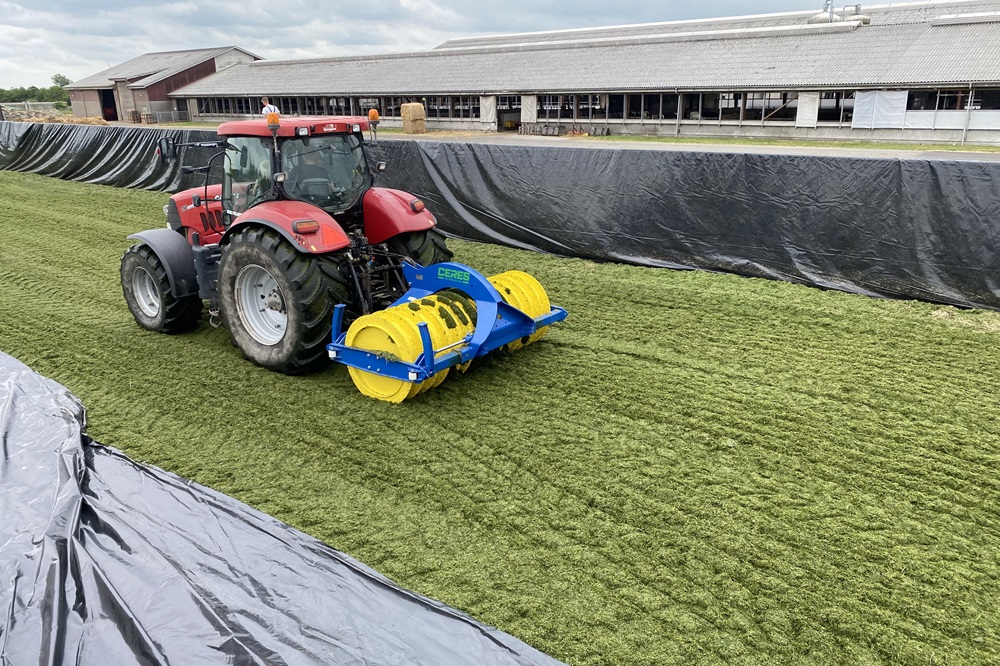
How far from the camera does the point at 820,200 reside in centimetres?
750

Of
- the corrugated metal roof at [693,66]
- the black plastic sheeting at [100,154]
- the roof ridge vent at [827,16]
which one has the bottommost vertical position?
the black plastic sheeting at [100,154]

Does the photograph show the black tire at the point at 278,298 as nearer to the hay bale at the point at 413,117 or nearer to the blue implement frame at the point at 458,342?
the blue implement frame at the point at 458,342

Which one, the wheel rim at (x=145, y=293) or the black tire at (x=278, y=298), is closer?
the black tire at (x=278, y=298)

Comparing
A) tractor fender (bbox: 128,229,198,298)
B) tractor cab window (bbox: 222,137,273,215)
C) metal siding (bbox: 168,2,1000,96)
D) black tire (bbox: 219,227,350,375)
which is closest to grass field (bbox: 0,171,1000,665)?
black tire (bbox: 219,227,350,375)

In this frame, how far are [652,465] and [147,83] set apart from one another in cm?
4310

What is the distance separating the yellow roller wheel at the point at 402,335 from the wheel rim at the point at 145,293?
240cm

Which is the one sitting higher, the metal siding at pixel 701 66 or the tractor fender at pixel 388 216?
the metal siding at pixel 701 66

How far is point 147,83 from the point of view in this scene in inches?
1540

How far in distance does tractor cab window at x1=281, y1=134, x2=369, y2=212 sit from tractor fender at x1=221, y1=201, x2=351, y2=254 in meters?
0.23

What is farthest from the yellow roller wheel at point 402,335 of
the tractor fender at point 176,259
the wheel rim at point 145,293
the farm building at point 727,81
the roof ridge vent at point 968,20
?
the roof ridge vent at point 968,20

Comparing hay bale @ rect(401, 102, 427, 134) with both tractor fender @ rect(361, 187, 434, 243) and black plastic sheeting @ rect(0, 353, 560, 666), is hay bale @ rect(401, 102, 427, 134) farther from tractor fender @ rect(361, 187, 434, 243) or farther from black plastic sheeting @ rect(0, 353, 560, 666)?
black plastic sheeting @ rect(0, 353, 560, 666)

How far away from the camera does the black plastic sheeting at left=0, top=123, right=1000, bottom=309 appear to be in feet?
22.5

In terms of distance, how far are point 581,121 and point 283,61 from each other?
19.3m

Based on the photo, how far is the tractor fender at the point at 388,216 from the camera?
576 centimetres
